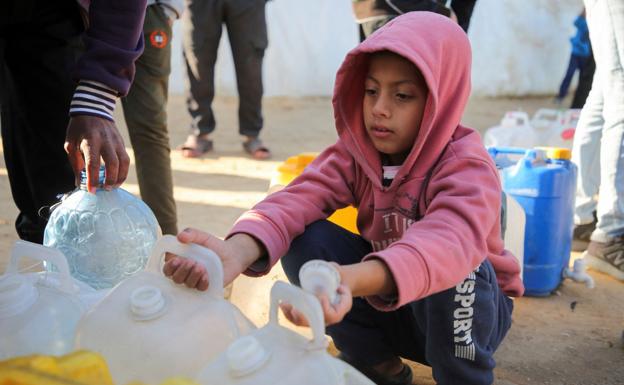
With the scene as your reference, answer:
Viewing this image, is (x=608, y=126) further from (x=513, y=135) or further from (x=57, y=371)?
(x=57, y=371)

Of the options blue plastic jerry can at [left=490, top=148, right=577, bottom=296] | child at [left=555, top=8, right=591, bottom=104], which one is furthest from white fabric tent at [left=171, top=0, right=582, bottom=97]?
blue plastic jerry can at [left=490, top=148, right=577, bottom=296]

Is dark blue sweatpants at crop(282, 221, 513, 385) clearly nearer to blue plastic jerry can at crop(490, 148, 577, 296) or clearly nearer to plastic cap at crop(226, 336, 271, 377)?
plastic cap at crop(226, 336, 271, 377)

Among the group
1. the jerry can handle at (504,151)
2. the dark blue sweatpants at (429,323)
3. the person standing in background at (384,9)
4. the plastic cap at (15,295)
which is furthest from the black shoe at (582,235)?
the plastic cap at (15,295)

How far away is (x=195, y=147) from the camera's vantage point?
15.7 ft

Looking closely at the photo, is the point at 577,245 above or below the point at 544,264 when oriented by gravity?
below

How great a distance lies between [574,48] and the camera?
24.0 feet

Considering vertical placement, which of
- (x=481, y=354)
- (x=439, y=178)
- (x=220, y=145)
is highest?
(x=439, y=178)

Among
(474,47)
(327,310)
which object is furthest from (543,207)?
(474,47)

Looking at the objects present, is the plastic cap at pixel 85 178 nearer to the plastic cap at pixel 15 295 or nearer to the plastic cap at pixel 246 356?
the plastic cap at pixel 15 295

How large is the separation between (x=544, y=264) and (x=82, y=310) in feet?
5.51

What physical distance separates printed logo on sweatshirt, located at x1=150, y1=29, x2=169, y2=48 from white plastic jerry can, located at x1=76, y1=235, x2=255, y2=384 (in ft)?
4.77

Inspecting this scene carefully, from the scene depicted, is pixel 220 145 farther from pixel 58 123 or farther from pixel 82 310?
pixel 82 310

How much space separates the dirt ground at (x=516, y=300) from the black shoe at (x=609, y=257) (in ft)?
0.12

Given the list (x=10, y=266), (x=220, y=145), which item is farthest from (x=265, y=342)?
(x=220, y=145)
